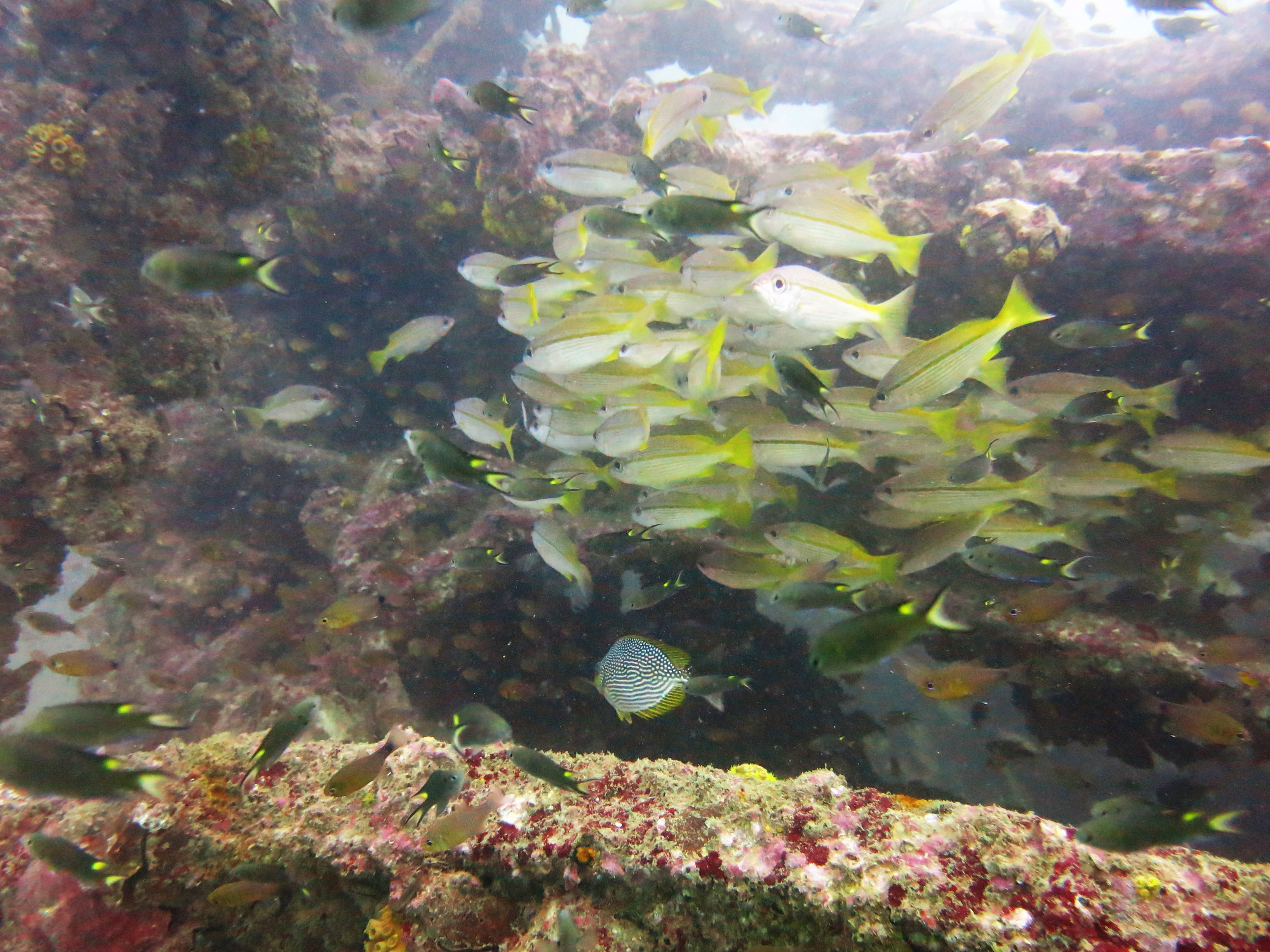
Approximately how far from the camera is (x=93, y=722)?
2484mm

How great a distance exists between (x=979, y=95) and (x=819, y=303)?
119 inches

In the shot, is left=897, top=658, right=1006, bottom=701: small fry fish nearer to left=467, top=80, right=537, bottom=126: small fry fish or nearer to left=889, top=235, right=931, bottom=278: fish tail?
left=889, top=235, right=931, bottom=278: fish tail

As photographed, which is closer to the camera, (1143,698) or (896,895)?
(896,895)

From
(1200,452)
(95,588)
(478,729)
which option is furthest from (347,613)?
(1200,452)

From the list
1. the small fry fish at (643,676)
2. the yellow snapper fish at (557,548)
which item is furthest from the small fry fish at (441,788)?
the yellow snapper fish at (557,548)

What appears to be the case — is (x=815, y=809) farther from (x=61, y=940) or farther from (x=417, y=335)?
(x=417, y=335)

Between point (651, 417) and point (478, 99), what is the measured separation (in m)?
3.20

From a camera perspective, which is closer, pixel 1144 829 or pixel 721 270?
pixel 1144 829

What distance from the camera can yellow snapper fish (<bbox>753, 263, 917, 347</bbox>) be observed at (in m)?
3.03

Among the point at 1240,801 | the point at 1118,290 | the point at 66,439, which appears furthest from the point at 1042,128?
the point at 66,439

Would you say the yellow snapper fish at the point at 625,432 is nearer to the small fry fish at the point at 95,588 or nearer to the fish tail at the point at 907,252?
the fish tail at the point at 907,252

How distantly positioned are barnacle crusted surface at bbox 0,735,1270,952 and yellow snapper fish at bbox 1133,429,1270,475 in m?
2.47

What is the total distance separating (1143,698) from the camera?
147 inches

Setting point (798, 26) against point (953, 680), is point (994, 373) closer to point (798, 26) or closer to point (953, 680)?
point (953, 680)
